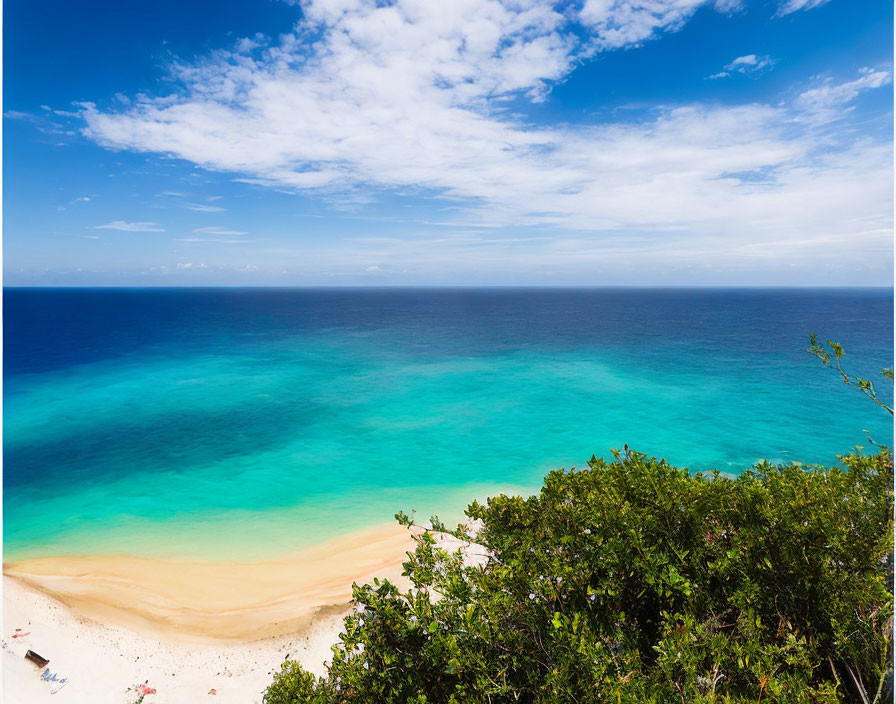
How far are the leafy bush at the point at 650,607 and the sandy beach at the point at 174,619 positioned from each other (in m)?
6.82

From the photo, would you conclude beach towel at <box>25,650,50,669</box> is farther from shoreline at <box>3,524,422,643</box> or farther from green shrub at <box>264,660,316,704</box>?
green shrub at <box>264,660,316,704</box>

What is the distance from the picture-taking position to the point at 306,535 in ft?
58.5

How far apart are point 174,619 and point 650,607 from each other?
13206 mm

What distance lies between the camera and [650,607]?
546 centimetres

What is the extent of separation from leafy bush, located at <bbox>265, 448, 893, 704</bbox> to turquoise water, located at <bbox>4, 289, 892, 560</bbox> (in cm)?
1360

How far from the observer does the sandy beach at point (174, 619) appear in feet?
33.9

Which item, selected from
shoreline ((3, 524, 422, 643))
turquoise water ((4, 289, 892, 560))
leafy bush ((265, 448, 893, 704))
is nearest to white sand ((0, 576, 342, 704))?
shoreline ((3, 524, 422, 643))

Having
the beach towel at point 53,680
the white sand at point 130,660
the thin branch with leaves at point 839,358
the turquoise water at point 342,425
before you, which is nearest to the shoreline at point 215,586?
the white sand at point 130,660

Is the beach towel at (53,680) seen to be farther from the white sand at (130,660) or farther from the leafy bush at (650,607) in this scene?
the leafy bush at (650,607)

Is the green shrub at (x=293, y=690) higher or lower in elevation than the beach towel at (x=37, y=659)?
higher

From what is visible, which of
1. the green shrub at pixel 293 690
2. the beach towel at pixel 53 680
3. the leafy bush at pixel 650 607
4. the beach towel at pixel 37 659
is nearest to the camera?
the leafy bush at pixel 650 607

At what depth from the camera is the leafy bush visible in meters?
4.47

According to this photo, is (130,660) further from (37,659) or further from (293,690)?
(293,690)

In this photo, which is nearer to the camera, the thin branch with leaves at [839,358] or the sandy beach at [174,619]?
the thin branch with leaves at [839,358]
